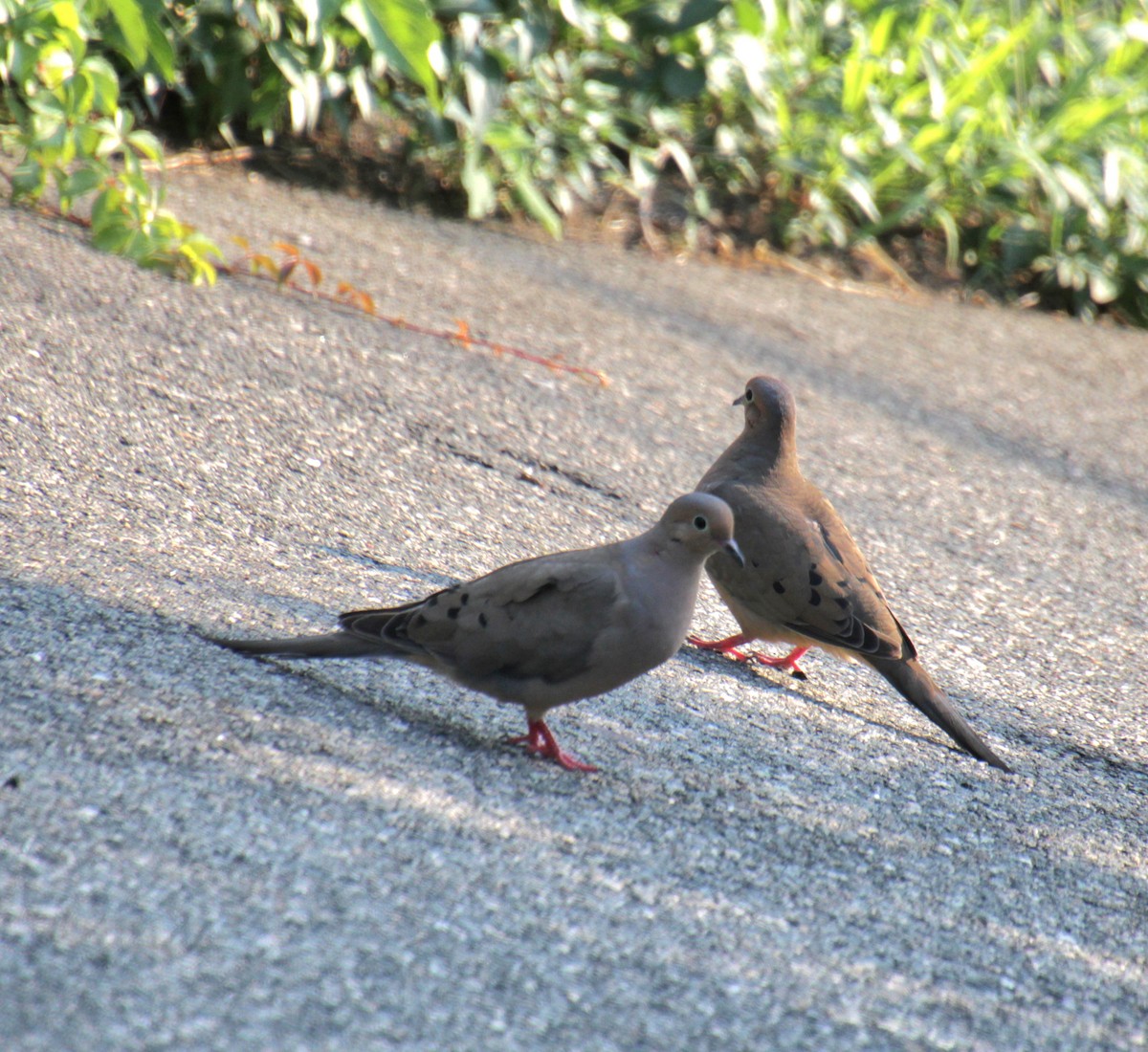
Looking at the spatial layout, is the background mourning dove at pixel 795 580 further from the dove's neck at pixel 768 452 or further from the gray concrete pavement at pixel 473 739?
the gray concrete pavement at pixel 473 739

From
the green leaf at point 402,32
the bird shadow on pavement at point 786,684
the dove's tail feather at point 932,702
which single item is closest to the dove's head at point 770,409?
the bird shadow on pavement at point 786,684

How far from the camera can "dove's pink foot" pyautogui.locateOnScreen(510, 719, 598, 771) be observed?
290 cm

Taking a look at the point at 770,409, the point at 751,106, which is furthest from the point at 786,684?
the point at 751,106

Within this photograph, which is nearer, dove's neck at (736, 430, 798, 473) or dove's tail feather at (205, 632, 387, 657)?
dove's tail feather at (205, 632, 387, 657)

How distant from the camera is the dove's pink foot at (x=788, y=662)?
386cm

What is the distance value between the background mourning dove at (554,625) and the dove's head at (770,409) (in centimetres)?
115

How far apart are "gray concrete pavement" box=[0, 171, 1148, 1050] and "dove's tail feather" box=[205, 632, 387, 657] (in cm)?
10

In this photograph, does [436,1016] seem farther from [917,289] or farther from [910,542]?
[917,289]

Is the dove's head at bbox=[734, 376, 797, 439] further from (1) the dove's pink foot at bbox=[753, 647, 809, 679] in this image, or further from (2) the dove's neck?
(1) the dove's pink foot at bbox=[753, 647, 809, 679]

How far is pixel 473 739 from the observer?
2.98 metres

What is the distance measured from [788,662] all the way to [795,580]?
39cm

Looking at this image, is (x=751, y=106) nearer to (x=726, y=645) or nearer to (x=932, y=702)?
(x=726, y=645)

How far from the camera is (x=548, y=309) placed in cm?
623

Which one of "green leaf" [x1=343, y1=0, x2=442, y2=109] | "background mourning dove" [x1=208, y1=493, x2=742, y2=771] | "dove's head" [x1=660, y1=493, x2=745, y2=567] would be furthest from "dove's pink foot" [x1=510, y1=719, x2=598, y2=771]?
"green leaf" [x1=343, y1=0, x2=442, y2=109]
